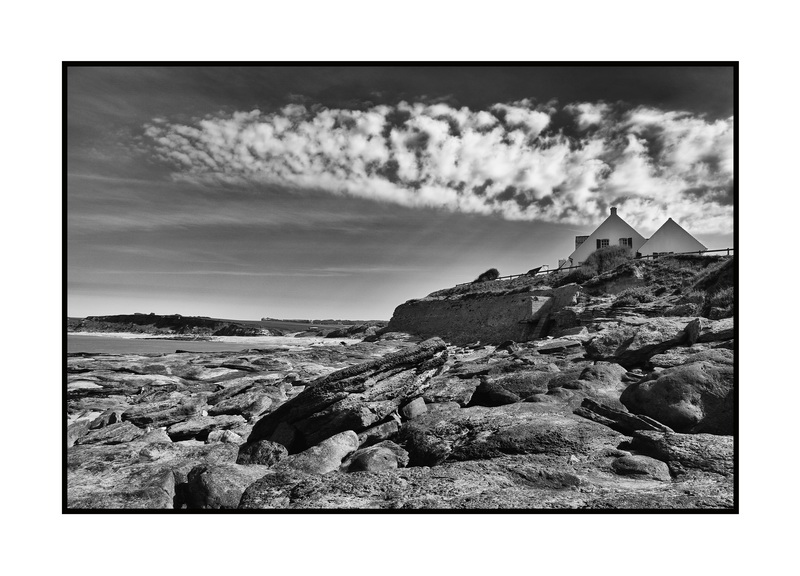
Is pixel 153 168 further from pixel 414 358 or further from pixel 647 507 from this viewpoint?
pixel 647 507

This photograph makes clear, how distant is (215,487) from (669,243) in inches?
732

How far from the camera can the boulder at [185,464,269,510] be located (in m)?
4.25

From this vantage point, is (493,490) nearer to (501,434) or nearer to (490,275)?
(501,434)

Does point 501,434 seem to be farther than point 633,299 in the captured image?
No

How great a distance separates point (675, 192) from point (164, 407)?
31.8 feet

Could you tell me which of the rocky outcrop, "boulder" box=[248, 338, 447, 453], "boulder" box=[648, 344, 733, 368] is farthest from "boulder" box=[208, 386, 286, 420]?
"boulder" box=[648, 344, 733, 368]

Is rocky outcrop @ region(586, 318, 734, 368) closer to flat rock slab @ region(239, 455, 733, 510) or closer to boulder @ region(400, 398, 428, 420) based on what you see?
flat rock slab @ region(239, 455, 733, 510)

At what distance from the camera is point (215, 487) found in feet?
14.0

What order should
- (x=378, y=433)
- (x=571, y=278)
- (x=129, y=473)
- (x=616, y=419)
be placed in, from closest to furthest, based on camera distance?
1. (x=129, y=473)
2. (x=616, y=419)
3. (x=378, y=433)
4. (x=571, y=278)

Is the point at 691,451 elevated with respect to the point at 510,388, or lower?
lower

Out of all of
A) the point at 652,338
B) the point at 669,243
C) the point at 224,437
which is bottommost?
the point at 224,437

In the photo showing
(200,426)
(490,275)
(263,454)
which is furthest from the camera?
(490,275)

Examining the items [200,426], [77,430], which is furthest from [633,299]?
Result: [77,430]

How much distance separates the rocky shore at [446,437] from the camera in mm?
4250
